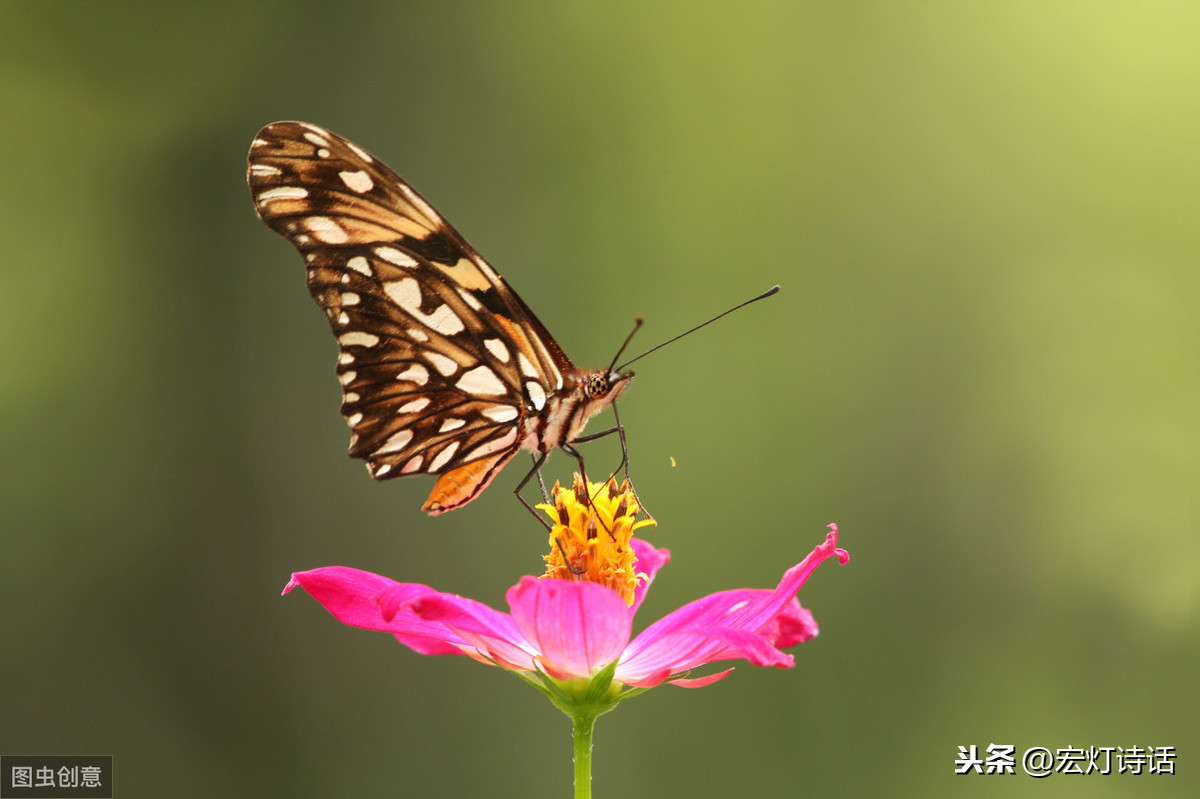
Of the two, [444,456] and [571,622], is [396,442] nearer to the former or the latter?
[444,456]

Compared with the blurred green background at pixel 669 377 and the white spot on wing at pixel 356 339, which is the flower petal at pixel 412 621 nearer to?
the white spot on wing at pixel 356 339

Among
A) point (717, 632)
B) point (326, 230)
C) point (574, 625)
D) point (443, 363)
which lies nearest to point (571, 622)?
point (574, 625)

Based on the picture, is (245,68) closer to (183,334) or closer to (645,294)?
(183,334)

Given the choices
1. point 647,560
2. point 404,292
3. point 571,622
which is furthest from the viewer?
point 647,560

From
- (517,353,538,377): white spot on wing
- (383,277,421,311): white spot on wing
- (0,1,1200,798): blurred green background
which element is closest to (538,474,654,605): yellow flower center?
(517,353,538,377): white spot on wing

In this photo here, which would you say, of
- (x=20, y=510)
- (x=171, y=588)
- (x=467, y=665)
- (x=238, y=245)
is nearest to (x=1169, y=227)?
(x=467, y=665)

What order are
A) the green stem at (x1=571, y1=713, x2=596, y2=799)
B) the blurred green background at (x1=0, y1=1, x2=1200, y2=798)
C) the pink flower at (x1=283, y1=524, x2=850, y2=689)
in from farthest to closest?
the blurred green background at (x1=0, y1=1, x2=1200, y2=798)
the pink flower at (x1=283, y1=524, x2=850, y2=689)
the green stem at (x1=571, y1=713, x2=596, y2=799)

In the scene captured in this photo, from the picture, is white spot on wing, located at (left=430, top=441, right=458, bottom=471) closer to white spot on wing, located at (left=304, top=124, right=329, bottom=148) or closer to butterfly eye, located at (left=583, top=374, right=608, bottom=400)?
butterfly eye, located at (left=583, top=374, right=608, bottom=400)
